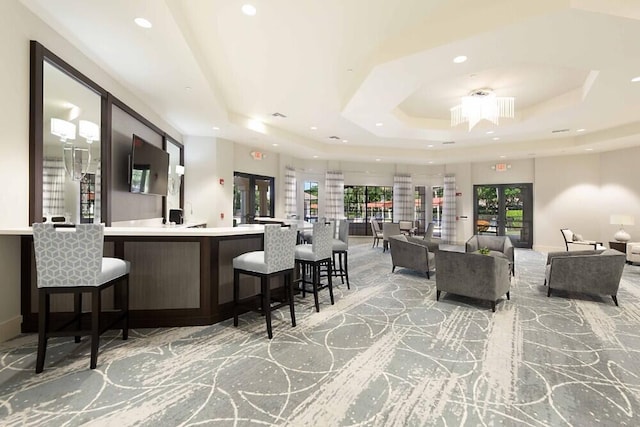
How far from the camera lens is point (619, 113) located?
225 inches

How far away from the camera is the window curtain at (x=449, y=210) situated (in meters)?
10.2

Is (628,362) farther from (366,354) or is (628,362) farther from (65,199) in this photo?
(65,199)

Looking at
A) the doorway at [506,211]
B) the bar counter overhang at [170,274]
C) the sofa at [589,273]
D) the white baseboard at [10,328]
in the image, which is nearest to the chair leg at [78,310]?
the bar counter overhang at [170,274]

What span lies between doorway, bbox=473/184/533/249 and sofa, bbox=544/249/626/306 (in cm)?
581

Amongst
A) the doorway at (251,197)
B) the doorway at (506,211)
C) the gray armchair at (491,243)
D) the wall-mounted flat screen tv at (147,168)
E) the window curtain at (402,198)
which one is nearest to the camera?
the wall-mounted flat screen tv at (147,168)

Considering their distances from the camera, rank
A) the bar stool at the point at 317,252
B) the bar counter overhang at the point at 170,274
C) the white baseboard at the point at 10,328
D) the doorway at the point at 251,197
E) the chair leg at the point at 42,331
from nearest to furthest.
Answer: the chair leg at the point at 42,331 → the white baseboard at the point at 10,328 → the bar counter overhang at the point at 170,274 → the bar stool at the point at 317,252 → the doorway at the point at 251,197

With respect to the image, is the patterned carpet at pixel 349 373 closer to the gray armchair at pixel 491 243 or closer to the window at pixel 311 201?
the gray armchair at pixel 491 243

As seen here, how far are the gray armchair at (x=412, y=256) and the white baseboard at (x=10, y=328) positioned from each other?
16.6 feet

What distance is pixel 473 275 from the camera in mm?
3754

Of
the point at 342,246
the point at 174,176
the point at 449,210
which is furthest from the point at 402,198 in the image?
the point at 174,176

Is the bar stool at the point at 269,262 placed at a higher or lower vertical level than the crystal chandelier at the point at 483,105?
lower

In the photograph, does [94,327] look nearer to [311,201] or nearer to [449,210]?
[311,201]

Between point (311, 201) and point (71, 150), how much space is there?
7.56m

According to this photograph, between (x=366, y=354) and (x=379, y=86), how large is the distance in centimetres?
344
